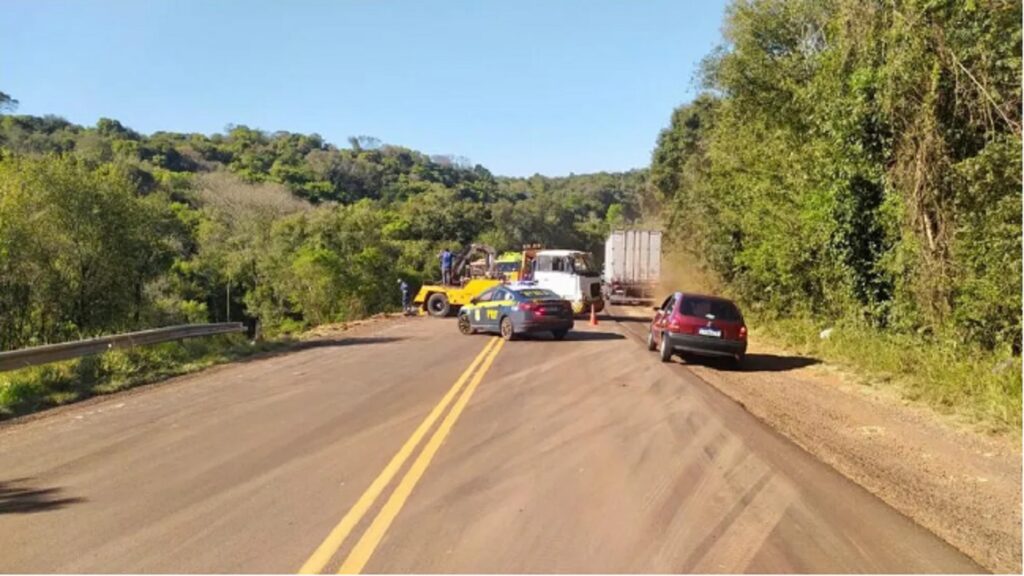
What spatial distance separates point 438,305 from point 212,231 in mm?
39688

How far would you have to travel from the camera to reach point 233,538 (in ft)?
18.2

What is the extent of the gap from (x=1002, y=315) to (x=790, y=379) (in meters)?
3.69

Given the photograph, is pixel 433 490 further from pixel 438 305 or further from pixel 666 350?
pixel 438 305

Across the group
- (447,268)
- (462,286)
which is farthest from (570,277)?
(447,268)

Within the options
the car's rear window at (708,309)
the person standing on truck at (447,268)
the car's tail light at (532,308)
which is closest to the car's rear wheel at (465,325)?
the car's tail light at (532,308)

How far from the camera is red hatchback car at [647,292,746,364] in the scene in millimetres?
16391

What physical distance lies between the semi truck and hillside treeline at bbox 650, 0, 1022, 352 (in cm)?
1374

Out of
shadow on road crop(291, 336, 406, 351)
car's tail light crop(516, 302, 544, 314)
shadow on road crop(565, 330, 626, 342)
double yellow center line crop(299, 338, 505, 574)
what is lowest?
shadow on road crop(291, 336, 406, 351)

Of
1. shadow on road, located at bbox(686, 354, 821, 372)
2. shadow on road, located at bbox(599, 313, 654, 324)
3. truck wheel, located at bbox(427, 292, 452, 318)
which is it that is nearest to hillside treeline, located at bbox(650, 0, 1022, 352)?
shadow on road, located at bbox(686, 354, 821, 372)

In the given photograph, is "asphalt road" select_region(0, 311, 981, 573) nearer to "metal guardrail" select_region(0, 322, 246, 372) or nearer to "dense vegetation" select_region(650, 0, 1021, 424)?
"metal guardrail" select_region(0, 322, 246, 372)

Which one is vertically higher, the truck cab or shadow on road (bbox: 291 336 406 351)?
the truck cab

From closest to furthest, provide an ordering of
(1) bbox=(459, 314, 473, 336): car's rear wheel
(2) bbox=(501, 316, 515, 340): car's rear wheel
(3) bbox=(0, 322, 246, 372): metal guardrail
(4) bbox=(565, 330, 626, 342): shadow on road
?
(3) bbox=(0, 322, 246, 372): metal guardrail, (2) bbox=(501, 316, 515, 340): car's rear wheel, (4) bbox=(565, 330, 626, 342): shadow on road, (1) bbox=(459, 314, 473, 336): car's rear wheel

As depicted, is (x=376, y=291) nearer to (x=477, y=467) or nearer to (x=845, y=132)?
(x=845, y=132)

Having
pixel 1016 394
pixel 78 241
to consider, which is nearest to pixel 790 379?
pixel 1016 394
